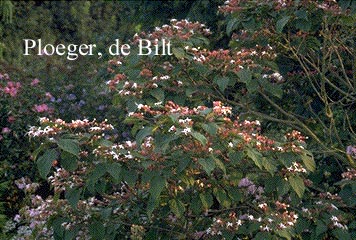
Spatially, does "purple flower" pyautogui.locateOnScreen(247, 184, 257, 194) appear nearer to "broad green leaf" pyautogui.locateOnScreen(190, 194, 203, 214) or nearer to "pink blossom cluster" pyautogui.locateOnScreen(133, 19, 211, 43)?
"broad green leaf" pyautogui.locateOnScreen(190, 194, 203, 214)

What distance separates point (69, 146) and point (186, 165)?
0.49 m

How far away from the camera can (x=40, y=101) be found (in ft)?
23.0

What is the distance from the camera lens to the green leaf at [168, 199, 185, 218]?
3.55 metres

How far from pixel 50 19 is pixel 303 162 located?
10.1 metres

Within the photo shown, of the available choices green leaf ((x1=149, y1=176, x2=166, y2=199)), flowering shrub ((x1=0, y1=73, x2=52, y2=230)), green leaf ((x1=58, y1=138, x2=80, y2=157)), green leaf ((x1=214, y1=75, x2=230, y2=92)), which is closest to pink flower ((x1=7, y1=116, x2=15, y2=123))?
flowering shrub ((x1=0, y1=73, x2=52, y2=230))

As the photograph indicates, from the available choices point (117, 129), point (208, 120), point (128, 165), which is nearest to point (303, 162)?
point (208, 120)

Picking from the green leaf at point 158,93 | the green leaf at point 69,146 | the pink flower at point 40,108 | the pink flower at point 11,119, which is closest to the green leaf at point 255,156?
the green leaf at point 158,93

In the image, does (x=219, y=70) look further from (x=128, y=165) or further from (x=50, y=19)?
(x=50, y=19)

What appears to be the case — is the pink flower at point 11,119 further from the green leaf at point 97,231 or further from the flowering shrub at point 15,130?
the green leaf at point 97,231

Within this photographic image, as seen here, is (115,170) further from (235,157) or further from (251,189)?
(251,189)

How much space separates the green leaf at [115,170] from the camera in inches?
132

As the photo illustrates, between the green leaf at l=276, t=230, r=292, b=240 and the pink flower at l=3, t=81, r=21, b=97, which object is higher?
the green leaf at l=276, t=230, r=292, b=240

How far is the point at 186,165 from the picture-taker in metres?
3.38

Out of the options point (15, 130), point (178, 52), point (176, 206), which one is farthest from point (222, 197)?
point (15, 130)
